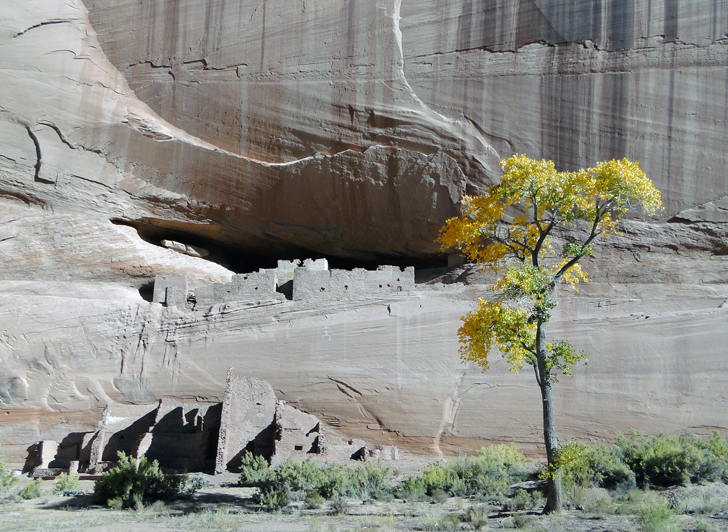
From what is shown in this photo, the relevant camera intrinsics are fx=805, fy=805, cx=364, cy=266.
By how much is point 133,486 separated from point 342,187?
8502 millimetres

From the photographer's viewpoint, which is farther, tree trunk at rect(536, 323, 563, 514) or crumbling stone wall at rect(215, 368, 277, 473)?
crumbling stone wall at rect(215, 368, 277, 473)

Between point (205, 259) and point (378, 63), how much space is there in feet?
21.1

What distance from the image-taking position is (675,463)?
12141 mm

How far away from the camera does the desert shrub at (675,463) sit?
12109 millimetres

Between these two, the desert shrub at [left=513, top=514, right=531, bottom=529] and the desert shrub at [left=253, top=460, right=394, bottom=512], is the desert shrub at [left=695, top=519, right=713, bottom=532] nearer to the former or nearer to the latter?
the desert shrub at [left=513, top=514, right=531, bottom=529]

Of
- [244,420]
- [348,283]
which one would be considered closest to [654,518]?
[244,420]

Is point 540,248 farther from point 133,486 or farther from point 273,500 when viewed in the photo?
point 133,486

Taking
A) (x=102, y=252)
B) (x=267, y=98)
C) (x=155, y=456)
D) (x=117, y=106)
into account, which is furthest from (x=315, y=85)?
(x=155, y=456)

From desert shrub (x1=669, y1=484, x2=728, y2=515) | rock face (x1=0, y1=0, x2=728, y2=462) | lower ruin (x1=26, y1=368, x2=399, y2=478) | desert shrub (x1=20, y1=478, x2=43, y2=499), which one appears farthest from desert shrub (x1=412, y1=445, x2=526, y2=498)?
desert shrub (x1=20, y1=478, x2=43, y2=499)

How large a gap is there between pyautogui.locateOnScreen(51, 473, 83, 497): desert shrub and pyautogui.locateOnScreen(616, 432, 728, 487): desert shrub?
28.5ft

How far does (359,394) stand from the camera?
1541cm

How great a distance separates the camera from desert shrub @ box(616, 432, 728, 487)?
12.1 m

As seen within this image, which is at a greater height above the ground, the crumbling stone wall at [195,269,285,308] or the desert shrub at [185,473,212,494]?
the crumbling stone wall at [195,269,285,308]

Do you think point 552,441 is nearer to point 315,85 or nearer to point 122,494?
point 122,494
